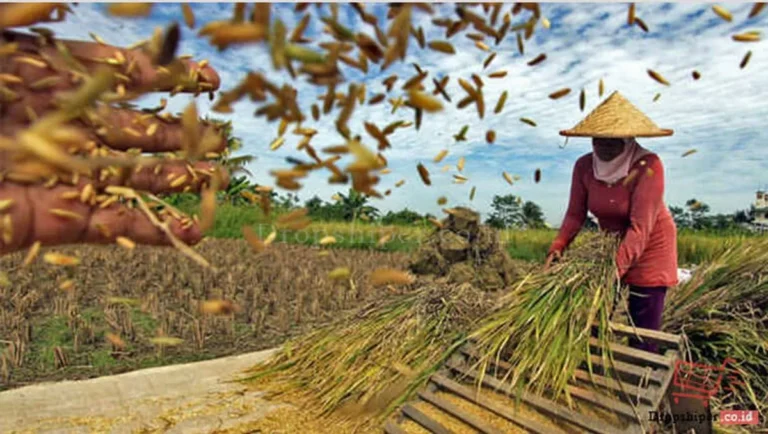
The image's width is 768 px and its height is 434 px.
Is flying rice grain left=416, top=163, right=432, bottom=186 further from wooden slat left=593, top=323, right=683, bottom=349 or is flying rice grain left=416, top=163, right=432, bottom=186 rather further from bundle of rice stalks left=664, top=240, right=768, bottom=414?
bundle of rice stalks left=664, top=240, right=768, bottom=414

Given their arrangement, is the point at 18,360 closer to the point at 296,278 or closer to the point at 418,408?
the point at 418,408

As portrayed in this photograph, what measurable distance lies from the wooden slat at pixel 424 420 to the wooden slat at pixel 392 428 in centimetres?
8

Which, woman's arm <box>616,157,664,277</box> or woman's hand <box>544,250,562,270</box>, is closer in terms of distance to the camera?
woman's arm <box>616,157,664,277</box>

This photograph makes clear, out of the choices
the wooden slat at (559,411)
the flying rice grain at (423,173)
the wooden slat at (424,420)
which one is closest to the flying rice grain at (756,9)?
the flying rice grain at (423,173)

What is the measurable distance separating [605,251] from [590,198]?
1.03 ft

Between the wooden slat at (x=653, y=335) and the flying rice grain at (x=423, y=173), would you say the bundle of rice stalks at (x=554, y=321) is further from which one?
the flying rice grain at (x=423, y=173)

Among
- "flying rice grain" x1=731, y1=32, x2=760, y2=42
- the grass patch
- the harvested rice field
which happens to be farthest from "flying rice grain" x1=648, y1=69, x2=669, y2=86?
the grass patch

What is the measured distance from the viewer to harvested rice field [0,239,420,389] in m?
3.48

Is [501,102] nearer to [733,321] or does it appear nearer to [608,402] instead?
[608,402]

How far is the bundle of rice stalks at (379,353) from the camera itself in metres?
2.66

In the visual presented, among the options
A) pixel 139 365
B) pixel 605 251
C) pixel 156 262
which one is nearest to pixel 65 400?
pixel 139 365

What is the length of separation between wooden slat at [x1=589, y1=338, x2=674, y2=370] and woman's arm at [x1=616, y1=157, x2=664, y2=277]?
38 centimetres

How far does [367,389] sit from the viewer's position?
2686 millimetres

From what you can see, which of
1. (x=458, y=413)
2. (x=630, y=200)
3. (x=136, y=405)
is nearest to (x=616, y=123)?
(x=630, y=200)
